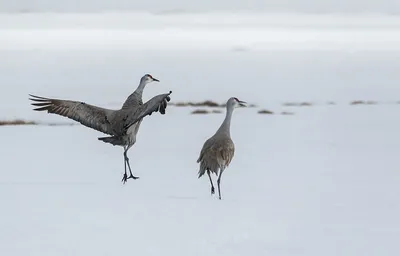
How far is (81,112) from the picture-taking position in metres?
13.6

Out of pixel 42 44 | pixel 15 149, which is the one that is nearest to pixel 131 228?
pixel 15 149

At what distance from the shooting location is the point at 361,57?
216 ft

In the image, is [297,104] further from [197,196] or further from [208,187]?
[197,196]

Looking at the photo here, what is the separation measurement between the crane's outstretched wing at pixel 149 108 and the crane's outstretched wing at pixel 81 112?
0.33m

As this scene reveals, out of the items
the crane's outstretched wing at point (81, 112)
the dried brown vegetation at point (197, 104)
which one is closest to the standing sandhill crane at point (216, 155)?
the crane's outstretched wing at point (81, 112)

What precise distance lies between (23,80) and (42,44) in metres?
42.4

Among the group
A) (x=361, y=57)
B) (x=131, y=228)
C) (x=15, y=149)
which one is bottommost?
(x=131, y=228)

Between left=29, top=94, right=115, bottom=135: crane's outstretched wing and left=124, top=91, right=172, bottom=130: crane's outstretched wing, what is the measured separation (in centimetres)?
33

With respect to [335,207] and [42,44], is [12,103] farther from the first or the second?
[42,44]

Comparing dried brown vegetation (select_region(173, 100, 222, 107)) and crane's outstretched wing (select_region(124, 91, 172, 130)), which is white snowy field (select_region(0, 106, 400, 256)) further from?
dried brown vegetation (select_region(173, 100, 222, 107))

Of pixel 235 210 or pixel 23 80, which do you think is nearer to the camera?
pixel 235 210

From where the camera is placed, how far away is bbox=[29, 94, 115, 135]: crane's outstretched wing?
44.4ft

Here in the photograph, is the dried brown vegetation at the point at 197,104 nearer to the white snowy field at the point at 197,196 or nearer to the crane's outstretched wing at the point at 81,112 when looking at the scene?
the white snowy field at the point at 197,196

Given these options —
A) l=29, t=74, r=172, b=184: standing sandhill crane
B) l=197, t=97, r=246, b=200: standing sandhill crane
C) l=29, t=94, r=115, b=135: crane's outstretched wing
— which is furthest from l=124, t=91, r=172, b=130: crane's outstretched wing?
l=197, t=97, r=246, b=200: standing sandhill crane
